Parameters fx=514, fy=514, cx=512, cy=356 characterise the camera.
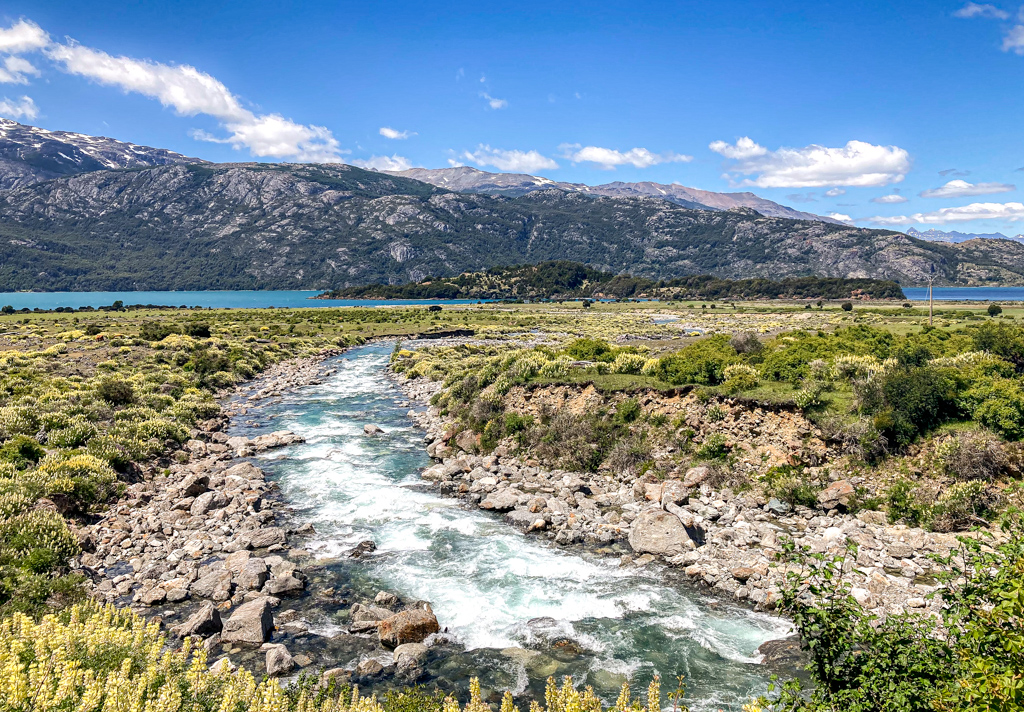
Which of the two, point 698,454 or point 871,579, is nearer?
point 871,579

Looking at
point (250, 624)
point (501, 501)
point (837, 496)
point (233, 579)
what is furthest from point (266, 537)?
point (837, 496)

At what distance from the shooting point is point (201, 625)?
40.3ft

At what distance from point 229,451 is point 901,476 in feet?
101

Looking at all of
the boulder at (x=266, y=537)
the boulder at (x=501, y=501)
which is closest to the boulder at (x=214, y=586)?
the boulder at (x=266, y=537)

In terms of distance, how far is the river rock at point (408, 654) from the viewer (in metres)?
11.5

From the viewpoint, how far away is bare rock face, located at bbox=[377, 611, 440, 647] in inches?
486

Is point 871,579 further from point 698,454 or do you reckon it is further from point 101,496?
point 101,496

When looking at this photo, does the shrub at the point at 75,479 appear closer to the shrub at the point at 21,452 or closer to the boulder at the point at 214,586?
the shrub at the point at 21,452

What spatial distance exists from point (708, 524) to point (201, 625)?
15.4 m

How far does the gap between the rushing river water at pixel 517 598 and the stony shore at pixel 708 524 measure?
33.9 inches

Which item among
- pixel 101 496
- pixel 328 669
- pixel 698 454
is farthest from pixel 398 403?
pixel 328 669

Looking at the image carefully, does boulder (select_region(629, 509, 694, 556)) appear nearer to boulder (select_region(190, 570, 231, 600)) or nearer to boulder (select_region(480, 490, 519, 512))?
boulder (select_region(480, 490, 519, 512))

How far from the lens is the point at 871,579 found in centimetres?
1389

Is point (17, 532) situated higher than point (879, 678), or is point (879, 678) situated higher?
point (879, 678)
